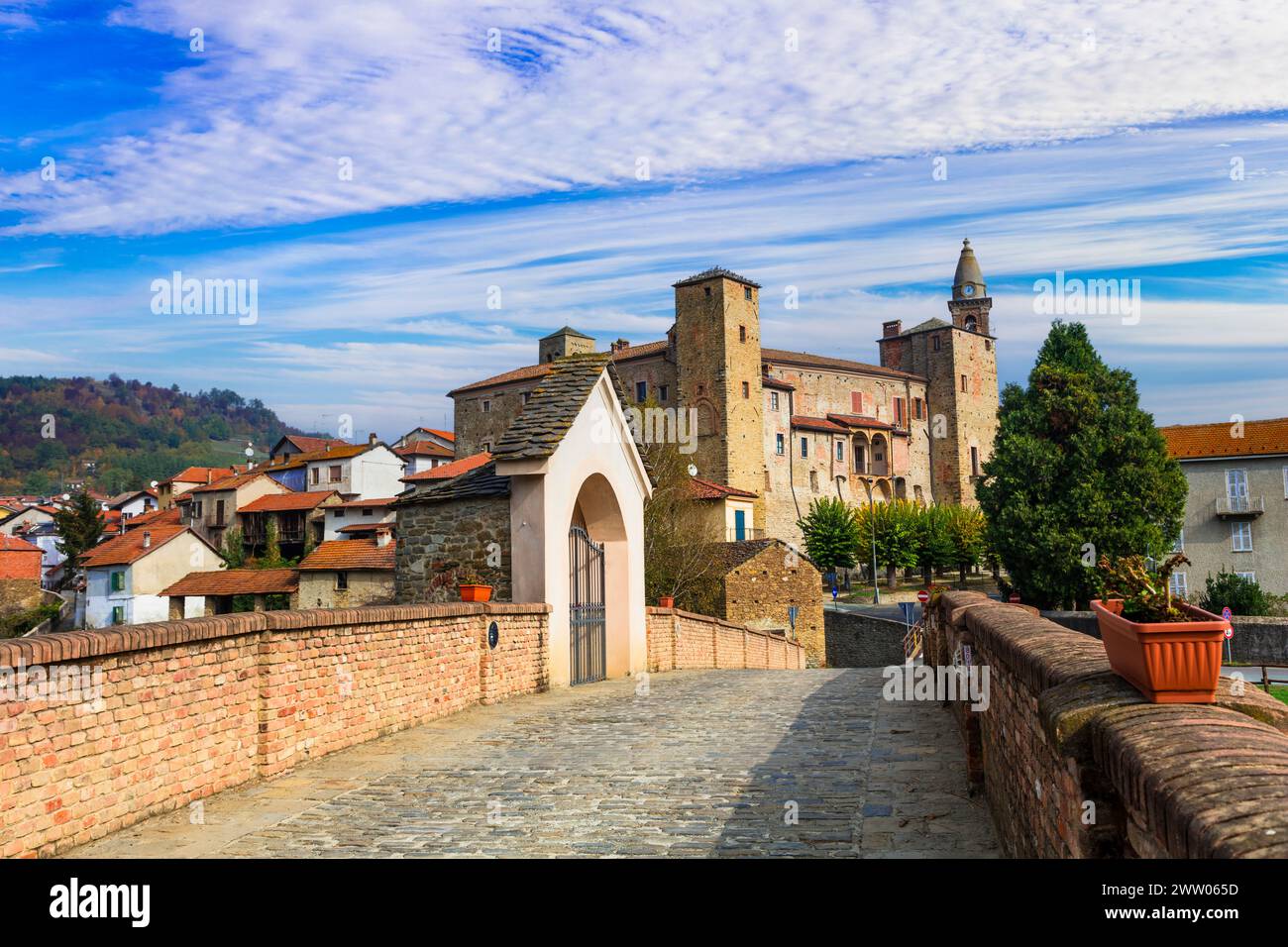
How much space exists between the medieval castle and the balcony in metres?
22.4

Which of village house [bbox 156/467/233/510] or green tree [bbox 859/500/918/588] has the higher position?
village house [bbox 156/467/233/510]

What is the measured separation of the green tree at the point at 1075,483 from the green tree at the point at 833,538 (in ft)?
50.4

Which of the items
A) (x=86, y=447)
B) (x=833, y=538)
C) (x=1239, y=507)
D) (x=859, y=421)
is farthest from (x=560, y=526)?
(x=86, y=447)

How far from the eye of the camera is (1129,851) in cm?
297

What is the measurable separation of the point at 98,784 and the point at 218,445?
8136 inches

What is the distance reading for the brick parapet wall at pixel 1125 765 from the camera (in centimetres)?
227

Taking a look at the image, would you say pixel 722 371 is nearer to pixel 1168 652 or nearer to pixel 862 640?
pixel 862 640

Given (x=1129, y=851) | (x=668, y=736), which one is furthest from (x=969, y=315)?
(x=1129, y=851)

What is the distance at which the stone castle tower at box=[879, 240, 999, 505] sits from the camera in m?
85.4

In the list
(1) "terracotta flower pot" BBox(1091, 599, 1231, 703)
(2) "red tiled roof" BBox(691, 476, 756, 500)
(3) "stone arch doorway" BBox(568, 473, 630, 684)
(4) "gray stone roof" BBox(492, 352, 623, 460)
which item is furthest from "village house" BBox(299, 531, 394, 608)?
(1) "terracotta flower pot" BBox(1091, 599, 1231, 703)

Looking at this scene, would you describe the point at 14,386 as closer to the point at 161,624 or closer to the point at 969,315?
the point at 969,315

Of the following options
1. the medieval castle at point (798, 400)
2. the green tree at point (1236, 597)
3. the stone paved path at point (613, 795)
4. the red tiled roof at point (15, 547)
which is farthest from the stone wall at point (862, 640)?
the red tiled roof at point (15, 547)

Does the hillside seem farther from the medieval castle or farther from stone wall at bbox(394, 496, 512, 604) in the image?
stone wall at bbox(394, 496, 512, 604)

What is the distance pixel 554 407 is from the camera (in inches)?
590
